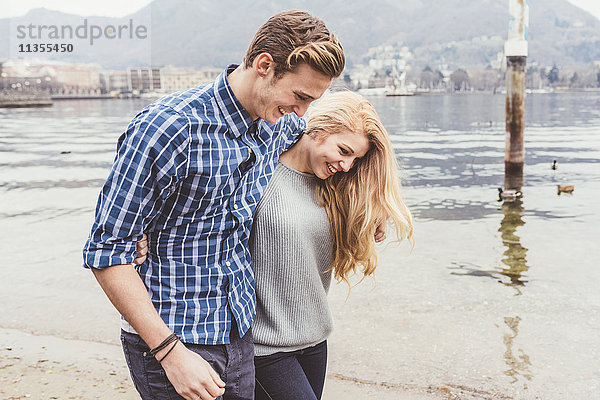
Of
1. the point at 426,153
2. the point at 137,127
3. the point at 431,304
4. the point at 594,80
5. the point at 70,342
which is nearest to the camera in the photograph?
the point at 137,127

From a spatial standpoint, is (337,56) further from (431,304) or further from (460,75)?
(460,75)

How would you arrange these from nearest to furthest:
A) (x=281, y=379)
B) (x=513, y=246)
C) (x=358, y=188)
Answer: (x=281, y=379), (x=358, y=188), (x=513, y=246)

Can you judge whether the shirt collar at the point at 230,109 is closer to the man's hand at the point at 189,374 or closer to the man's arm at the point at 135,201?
the man's arm at the point at 135,201

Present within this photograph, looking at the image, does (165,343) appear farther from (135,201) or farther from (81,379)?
(81,379)

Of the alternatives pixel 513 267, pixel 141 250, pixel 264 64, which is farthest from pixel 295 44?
pixel 513 267

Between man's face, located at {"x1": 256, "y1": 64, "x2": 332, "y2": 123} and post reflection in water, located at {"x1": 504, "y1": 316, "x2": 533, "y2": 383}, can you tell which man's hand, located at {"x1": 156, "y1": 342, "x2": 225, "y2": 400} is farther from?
post reflection in water, located at {"x1": 504, "y1": 316, "x2": 533, "y2": 383}

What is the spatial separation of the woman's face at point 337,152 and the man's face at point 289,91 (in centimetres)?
52

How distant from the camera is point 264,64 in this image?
79.2 inches

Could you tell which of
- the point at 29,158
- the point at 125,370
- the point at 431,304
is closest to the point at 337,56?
the point at 125,370

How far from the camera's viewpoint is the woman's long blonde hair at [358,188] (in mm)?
2646

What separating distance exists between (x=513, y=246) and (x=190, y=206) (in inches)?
394

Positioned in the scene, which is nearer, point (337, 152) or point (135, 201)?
point (135, 201)

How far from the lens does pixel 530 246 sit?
10.9 meters

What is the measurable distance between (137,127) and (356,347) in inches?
182
